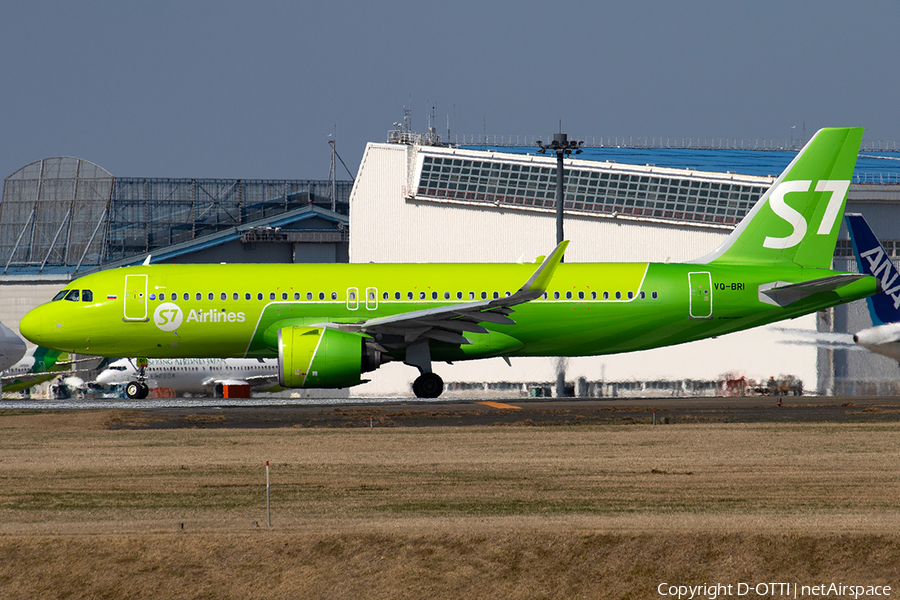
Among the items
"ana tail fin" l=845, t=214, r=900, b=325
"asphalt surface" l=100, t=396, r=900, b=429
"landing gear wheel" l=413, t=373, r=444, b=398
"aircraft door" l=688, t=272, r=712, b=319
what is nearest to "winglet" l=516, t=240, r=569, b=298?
"asphalt surface" l=100, t=396, r=900, b=429

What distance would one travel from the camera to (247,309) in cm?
3253

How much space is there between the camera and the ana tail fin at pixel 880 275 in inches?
1361

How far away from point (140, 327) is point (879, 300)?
81.3 feet

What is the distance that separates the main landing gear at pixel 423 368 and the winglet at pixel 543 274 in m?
4.16

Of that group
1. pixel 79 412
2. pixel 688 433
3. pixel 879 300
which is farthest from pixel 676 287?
pixel 79 412

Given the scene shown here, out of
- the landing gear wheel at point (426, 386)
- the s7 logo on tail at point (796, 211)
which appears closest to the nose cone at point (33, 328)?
the landing gear wheel at point (426, 386)

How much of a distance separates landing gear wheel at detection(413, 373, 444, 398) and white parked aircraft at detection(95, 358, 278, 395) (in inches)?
782

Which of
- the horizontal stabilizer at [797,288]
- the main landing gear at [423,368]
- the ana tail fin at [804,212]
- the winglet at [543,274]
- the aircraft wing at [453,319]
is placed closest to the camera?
the winglet at [543,274]

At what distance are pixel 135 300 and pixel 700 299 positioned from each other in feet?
60.0

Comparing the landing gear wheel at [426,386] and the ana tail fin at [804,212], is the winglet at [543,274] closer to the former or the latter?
the landing gear wheel at [426,386]

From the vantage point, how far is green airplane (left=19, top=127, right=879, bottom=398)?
3253cm

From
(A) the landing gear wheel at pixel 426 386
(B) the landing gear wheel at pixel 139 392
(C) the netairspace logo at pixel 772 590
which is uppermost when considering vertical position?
(A) the landing gear wheel at pixel 426 386

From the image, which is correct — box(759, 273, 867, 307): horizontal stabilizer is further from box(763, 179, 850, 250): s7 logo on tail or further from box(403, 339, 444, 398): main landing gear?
box(403, 339, 444, 398): main landing gear

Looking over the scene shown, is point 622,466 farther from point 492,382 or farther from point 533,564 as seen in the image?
point 492,382
